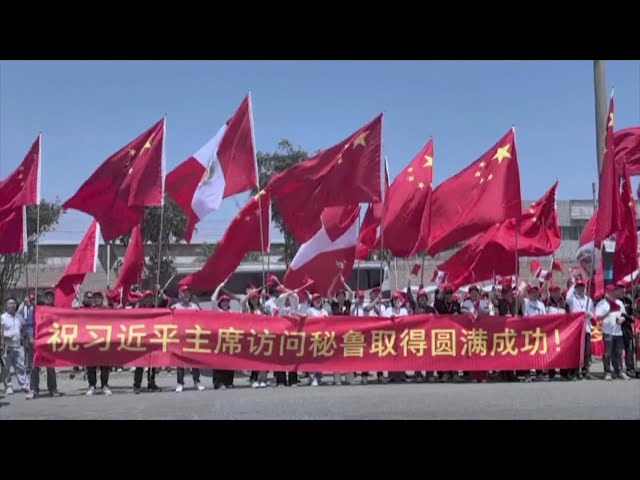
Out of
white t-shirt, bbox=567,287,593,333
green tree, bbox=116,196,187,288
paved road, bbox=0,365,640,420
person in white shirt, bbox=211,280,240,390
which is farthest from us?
green tree, bbox=116,196,187,288

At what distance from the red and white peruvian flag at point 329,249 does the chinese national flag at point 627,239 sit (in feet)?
13.9

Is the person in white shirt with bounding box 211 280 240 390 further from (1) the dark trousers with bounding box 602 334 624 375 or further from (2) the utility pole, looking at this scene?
(2) the utility pole

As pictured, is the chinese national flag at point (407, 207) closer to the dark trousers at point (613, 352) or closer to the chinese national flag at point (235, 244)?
the chinese national flag at point (235, 244)

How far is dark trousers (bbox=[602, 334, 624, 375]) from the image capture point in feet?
40.9

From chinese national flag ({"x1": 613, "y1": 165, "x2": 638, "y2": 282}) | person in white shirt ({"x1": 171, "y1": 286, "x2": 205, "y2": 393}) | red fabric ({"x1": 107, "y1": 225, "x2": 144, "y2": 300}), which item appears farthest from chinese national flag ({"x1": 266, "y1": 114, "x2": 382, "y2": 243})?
chinese national flag ({"x1": 613, "y1": 165, "x2": 638, "y2": 282})

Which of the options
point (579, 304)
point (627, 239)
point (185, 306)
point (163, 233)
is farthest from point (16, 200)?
point (163, 233)

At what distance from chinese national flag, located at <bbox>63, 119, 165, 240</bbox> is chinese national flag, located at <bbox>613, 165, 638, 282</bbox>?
724 centimetres

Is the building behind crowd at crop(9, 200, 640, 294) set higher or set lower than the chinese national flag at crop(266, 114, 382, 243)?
lower

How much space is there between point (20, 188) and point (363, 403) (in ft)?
20.3

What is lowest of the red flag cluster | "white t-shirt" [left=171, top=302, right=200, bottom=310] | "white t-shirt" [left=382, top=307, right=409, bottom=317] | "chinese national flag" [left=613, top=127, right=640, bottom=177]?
"white t-shirt" [left=382, top=307, right=409, bottom=317]

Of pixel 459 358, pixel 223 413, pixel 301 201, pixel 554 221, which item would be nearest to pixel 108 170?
pixel 301 201

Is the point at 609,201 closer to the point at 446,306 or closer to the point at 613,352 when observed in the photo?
the point at 613,352

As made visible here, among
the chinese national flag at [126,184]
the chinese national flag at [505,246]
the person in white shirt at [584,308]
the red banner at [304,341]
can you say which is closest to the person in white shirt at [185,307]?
the red banner at [304,341]

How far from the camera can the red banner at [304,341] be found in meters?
11.6
